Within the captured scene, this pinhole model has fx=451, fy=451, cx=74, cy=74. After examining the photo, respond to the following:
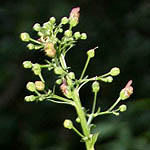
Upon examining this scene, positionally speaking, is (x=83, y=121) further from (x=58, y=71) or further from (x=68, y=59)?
(x=68, y=59)

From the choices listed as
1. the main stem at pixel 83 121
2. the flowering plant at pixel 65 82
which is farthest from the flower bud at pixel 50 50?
the main stem at pixel 83 121

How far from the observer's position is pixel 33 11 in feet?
27.8

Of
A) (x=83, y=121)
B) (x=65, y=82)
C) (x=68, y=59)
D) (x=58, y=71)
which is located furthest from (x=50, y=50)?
(x=68, y=59)

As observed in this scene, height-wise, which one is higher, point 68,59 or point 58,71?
point 68,59

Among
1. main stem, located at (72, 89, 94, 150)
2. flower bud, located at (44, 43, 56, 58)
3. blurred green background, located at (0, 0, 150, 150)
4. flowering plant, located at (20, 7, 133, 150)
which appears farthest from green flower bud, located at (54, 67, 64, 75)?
blurred green background, located at (0, 0, 150, 150)

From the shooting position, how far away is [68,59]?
935 cm

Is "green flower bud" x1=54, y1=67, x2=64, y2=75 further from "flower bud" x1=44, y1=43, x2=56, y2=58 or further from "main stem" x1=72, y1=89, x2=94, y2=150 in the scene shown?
"main stem" x1=72, y1=89, x2=94, y2=150

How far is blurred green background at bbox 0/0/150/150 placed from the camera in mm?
8398
